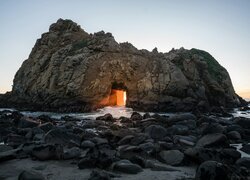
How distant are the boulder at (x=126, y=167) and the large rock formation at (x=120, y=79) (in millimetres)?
41380

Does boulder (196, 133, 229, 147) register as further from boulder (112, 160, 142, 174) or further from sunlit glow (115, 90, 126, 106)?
sunlit glow (115, 90, 126, 106)

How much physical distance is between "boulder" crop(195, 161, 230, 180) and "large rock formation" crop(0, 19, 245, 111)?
139 feet

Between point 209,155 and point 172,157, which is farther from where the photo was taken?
point 172,157

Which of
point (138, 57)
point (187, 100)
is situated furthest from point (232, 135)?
point (138, 57)

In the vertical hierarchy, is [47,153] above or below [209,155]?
below

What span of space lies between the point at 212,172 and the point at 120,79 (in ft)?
168

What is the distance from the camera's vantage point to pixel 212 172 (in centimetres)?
973

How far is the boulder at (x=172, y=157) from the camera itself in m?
12.9

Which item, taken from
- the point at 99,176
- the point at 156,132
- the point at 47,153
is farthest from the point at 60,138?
the point at 99,176

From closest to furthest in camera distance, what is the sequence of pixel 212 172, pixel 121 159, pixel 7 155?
pixel 212 172 < pixel 121 159 < pixel 7 155

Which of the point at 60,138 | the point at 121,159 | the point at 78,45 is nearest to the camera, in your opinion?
the point at 121,159

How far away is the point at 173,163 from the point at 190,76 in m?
50.4

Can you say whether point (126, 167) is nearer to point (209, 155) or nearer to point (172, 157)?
point (172, 157)

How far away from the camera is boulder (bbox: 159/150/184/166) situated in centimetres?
1291
